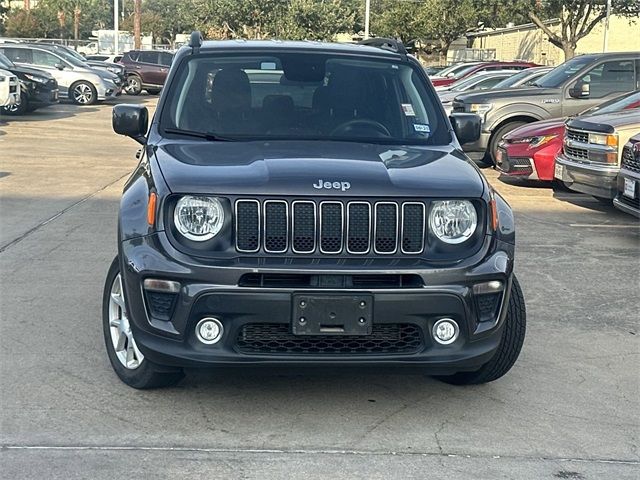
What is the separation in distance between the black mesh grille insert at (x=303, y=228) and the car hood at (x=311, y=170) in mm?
77

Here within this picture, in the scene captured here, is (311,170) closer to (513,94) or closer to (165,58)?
(513,94)

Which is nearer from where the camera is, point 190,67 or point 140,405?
point 140,405

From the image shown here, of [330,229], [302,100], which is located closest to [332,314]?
[330,229]

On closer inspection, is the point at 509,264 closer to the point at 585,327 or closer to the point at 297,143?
the point at 297,143

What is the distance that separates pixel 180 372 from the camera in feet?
16.0

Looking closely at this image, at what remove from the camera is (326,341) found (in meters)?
4.55

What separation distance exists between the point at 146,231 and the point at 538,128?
32.3 feet

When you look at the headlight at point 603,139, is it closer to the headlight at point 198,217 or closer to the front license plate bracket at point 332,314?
the front license plate bracket at point 332,314

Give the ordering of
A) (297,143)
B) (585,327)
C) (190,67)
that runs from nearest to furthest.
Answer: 1. (297,143)
2. (190,67)
3. (585,327)

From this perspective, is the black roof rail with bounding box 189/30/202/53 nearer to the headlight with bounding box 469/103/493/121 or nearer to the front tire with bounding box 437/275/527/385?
the front tire with bounding box 437/275/527/385

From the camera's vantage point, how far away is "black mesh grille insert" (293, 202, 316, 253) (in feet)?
14.9

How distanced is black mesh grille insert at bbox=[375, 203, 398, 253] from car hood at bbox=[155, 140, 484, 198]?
8cm

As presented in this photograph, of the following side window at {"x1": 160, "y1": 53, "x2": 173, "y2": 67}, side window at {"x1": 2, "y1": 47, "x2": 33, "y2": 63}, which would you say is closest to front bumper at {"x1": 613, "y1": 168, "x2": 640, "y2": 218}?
side window at {"x1": 2, "y1": 47, "x2": 33, "y2": 63}

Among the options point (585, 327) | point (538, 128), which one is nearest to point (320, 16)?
point (538, 128)
